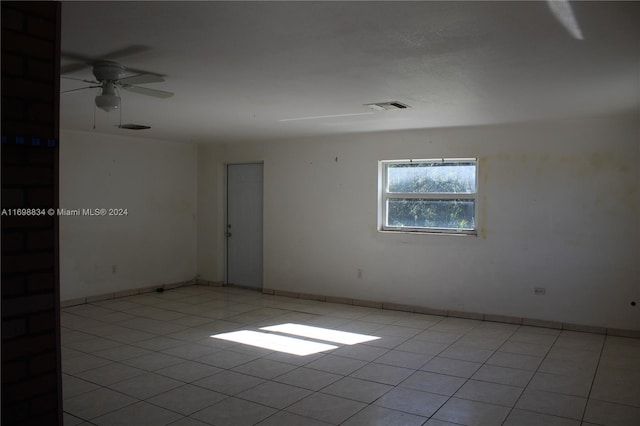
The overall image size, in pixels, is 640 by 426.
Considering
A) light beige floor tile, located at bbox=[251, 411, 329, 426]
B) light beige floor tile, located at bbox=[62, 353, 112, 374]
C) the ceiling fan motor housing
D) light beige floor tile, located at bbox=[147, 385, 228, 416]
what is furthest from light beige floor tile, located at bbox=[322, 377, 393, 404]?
the ceiling fan motor housing

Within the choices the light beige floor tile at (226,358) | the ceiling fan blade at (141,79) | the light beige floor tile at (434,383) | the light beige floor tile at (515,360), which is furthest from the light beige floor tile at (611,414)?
the ceiling fan blade at (141,79)

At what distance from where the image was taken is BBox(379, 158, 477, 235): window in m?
6.00

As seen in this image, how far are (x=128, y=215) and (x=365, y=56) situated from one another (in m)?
5.15

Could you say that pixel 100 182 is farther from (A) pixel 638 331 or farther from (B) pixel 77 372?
Answer: (A) pixel 638 331

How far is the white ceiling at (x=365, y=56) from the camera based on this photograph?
237 cm

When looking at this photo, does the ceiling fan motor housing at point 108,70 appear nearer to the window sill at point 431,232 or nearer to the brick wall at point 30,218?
the brick wall at point 30,218

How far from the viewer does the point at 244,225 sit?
25.5 feet

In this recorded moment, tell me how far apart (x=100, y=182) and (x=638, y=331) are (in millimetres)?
6673

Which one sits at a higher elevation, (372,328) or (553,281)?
(553,281)

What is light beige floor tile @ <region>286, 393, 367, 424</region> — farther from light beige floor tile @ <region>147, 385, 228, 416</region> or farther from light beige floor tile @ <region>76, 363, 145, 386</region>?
light beige floor tile @ <region>76, 363, 145, 386</region>

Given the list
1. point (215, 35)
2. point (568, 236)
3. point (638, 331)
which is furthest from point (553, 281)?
point (215, 35)

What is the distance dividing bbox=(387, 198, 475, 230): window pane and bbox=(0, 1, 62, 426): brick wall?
5.01 meters

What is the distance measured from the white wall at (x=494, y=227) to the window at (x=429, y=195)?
149mm

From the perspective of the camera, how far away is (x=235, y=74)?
11.5ft
